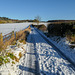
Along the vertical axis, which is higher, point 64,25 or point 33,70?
point 64,25

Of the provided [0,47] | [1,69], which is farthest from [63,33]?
[1,69]

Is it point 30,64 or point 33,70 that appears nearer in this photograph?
point 33,70

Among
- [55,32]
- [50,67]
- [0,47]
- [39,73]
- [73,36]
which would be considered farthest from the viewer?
[55,32]

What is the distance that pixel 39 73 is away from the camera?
4691mm

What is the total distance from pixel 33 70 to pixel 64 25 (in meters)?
9.54

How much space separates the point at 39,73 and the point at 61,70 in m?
1.13

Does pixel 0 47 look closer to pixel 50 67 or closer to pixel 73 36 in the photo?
pixel 50 67

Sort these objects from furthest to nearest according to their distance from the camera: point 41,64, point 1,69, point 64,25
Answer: point 64,25 < point 41,64 < point 1,69

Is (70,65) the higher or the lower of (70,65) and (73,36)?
the lower

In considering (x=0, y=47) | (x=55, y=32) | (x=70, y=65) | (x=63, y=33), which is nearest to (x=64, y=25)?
(x=63, y=33)

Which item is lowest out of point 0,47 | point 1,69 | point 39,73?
point 39,73

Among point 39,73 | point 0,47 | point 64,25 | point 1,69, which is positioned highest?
point 64,25

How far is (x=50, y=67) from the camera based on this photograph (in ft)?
16.9

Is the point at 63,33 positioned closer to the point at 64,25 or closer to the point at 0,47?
the point at 64,25
